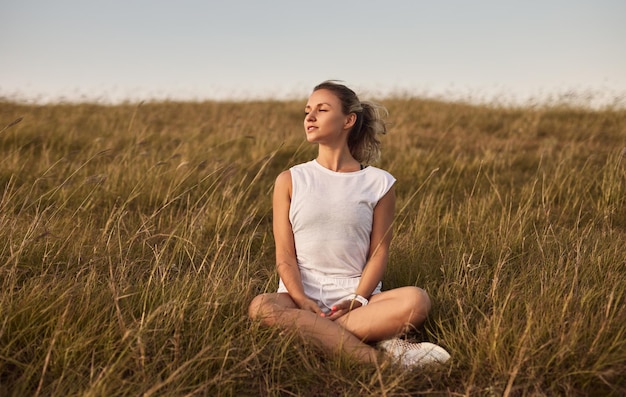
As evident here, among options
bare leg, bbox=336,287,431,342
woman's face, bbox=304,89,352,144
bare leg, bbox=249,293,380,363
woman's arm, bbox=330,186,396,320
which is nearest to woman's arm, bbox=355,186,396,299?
woman's arm, bbox=330,186,396,320

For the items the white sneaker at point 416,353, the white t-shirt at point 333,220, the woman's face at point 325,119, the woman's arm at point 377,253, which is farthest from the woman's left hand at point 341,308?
the woman's face at point 325,119

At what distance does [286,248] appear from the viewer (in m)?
3.06

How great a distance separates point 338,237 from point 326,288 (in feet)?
0.82

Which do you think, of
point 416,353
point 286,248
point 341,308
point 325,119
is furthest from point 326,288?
point 325,119

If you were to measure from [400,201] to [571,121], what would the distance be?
501 centimetres

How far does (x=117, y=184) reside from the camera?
16.1 feet

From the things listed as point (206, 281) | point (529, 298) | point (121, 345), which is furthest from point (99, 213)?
point (529, 298)

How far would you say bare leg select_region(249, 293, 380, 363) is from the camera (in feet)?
8.31

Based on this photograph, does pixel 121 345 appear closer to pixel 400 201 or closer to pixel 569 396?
pixel 569 396

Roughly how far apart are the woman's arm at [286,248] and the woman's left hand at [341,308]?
7 cm

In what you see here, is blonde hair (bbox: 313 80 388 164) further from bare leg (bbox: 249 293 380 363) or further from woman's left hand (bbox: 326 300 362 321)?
bare leg (bbox: 249 293 380 363)

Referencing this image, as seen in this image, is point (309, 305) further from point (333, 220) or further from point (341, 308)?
point (333, 220)

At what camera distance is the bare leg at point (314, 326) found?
2.53m

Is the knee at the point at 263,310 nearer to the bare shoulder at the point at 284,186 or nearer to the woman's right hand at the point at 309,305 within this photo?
the woman's right hand at the point at 309,305
